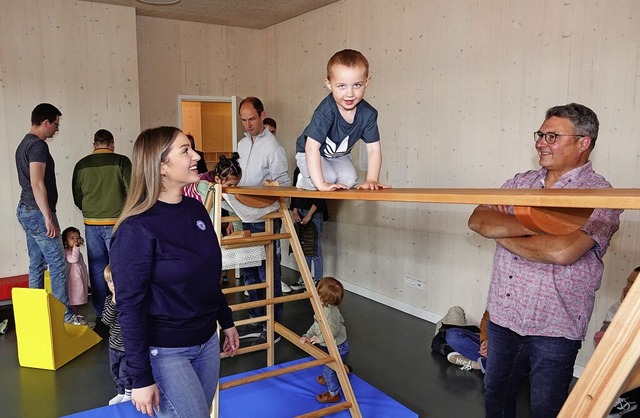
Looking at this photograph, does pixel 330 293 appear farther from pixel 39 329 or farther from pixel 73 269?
pixel 73 269

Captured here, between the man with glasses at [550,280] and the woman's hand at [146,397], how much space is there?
4.27ft

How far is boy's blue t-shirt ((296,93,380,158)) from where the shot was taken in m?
2.15

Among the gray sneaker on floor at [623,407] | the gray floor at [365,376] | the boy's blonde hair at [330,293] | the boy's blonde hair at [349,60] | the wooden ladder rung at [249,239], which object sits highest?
the boy's blonde hair at [349,60]

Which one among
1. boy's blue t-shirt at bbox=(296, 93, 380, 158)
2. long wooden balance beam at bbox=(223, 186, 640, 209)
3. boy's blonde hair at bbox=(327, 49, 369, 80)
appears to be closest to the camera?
long wooden balance beam at bbox=(223, 186, 640, 209)

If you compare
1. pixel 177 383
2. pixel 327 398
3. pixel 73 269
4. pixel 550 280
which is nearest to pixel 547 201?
pixel 550 280

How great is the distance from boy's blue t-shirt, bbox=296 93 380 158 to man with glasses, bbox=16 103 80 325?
2704 millimetres

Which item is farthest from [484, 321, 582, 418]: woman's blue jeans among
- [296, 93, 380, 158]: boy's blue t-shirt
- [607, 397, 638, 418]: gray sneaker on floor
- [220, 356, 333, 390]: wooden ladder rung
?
[607, 397, 638, 418]: gray sneaker on floor

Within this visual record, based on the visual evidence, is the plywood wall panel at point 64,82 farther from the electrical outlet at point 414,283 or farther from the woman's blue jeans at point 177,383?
the woman's blue jeans at point 177,383

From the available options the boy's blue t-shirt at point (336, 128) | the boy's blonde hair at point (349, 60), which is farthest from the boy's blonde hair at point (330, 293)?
the boy's blonde hair at point (349, 60)

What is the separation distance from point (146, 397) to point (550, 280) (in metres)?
1.49

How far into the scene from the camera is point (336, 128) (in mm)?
2213

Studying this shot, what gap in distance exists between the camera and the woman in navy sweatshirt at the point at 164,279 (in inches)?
58.9

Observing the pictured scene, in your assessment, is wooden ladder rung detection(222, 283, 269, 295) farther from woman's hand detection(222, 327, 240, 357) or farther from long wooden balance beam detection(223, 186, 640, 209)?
long wooden balance beam detection(223, 186, 640, 209)

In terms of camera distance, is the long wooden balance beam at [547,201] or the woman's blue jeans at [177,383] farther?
the woman's blue jeans at [177,383]
